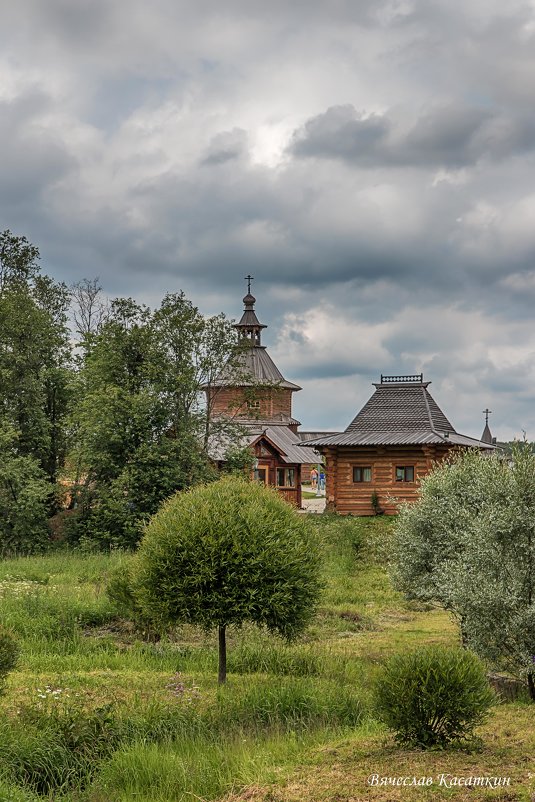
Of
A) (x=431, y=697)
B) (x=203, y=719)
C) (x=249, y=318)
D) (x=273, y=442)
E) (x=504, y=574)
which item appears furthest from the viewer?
(x=249, y=318)

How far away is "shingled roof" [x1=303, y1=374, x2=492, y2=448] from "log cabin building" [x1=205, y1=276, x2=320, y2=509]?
117 inches

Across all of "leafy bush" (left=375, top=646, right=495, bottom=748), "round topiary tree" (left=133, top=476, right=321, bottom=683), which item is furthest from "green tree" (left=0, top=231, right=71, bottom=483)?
"leafy bush" (left=375, top=646, right=495, bottom=748)

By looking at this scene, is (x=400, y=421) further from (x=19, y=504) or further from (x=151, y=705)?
(x=151, y=705)

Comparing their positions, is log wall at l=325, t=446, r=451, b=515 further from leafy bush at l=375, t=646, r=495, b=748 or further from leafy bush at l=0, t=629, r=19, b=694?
leafy bush at l=375, t=646, r=495, b=748

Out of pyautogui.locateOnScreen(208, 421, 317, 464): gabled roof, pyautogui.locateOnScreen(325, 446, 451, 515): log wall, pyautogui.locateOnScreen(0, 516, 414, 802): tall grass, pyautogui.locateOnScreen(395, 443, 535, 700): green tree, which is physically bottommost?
pyautogui.locateOnScreen(0, 516, 414, 802): tall grass

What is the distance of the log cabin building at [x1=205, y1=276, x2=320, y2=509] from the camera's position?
38.3m

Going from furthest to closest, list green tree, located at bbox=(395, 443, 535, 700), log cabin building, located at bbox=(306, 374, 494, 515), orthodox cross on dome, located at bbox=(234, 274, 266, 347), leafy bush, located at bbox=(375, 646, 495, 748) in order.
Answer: orthodox cross on dome, located at bbox=(234, 274, 266, 347), log cabin building, located at bbox=(306, 374, 494, 515), green tree, located at bbox=(395, 443, 535, 700), leafy bush, located at bbox=(375, 646, 495, 748)

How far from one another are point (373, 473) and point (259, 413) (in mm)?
6140

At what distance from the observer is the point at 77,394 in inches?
1540

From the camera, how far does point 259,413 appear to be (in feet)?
128

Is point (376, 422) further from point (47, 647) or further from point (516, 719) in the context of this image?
point (516, 719)

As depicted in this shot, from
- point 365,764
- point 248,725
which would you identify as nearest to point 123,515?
point 248,725

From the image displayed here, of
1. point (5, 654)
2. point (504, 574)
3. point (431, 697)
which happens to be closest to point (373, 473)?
point (504, 574)

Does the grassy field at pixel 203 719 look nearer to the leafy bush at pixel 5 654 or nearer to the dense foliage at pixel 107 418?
the leafy bush at pixel 5 654
